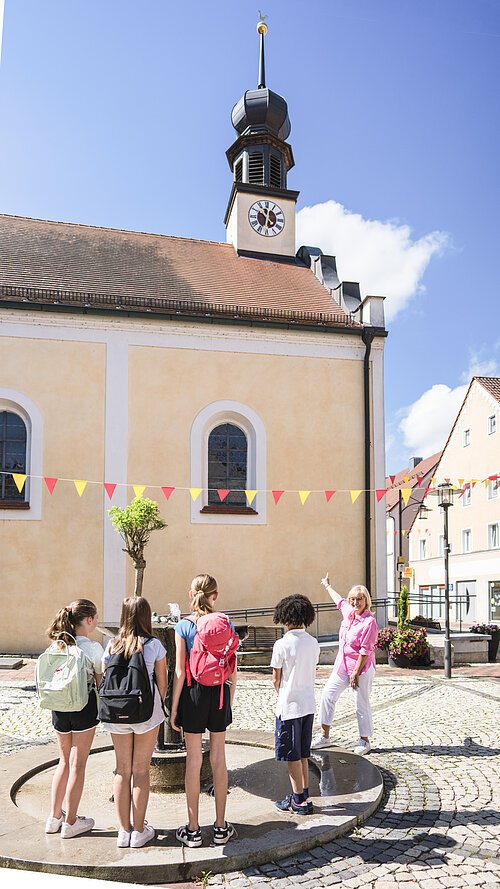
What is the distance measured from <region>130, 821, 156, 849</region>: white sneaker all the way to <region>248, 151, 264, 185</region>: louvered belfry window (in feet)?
68.4

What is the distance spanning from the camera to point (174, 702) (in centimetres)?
487

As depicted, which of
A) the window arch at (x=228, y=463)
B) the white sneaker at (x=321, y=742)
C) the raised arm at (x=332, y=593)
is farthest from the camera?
the window arch at (x=228, y=463)

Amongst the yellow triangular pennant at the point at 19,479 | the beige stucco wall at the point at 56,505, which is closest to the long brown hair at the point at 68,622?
the yellow triangular pennant at the point at 19,479

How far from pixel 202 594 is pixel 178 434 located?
1154cm

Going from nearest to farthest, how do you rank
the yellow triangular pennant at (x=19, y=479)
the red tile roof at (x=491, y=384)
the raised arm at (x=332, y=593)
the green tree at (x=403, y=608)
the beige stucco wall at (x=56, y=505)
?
1. the raised arm at (x=332, y=593)
2. the yellow triangular pennant at (x=19, y=479)
3. the beige stucco wall at (x=56, y=505)
4. the green tree at (x=403, y=608)
5. the red tile roof at (x=491, y=384)

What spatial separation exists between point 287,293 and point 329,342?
2.45 m

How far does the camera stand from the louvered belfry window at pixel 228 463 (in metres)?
16.8

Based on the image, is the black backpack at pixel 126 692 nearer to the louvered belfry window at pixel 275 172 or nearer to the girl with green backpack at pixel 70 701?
the girl with green backpack at pixel 70 701

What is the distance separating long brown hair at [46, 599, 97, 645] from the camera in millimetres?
4824

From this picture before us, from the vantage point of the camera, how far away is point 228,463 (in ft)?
55.6

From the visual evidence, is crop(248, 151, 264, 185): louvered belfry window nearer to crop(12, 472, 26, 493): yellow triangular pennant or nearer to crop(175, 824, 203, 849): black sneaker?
crop(12, 472, 26, 493): yellow triangular pennant

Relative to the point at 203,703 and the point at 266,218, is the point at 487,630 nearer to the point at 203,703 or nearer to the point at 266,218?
the point at 203,703

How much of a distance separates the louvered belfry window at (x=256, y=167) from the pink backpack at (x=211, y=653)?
20038 mm

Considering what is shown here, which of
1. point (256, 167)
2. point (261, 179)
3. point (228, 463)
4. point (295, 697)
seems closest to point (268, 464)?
point (228, 463)
